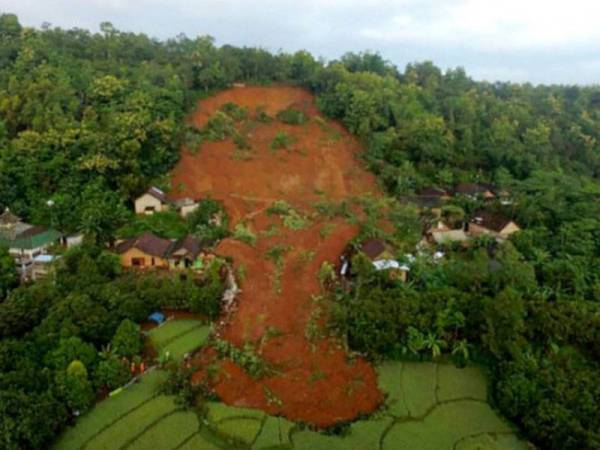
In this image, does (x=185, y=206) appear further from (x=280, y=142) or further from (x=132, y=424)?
(x=132, y=424)

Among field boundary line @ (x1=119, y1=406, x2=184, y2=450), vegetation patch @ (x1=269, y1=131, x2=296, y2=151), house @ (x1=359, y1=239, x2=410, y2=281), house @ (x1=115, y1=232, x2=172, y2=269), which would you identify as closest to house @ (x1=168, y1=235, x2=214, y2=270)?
house @ (x1=115, y1=232, x2=172, y2=269)

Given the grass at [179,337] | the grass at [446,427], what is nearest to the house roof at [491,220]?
the grass at [446,427]

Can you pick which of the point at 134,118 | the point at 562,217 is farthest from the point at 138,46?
the point at 562,217

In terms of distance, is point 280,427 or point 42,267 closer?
point 280,427

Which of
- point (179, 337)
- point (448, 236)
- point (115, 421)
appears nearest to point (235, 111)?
point (448, 236)

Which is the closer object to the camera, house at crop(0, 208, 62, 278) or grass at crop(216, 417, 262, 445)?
grass at crop(216, 417, 262, 445)

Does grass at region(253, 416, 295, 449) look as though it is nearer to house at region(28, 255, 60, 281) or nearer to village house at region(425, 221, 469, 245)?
house at region(28, 255, 60, 281)
